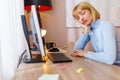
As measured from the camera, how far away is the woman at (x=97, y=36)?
149 centimetres

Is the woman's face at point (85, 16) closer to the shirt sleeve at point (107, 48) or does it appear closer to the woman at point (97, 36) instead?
the woman at point (97, 36)

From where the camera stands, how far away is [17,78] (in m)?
1.04

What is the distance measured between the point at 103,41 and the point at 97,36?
0.47 ft

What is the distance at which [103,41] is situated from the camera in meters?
A: 1.60

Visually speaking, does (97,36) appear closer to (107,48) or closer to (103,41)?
(103,41)

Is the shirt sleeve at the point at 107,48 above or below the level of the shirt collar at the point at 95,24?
below

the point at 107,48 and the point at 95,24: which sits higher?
the point at 95,24

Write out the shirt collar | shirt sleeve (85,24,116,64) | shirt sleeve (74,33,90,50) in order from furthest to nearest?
shirt sleeve (74,33,90,50) → the shirt collar → shirt sleeve (85,24,116,64)

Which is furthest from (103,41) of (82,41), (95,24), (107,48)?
(82,41)

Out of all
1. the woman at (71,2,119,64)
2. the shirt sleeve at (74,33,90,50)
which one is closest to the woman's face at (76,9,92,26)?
the woman at (71,2,119,64)

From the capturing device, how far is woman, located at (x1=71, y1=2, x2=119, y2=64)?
4.88 feet

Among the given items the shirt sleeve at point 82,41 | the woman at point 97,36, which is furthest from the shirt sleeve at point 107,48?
the shirt sleeve at point 82,41

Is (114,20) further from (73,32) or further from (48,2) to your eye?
(48,2)

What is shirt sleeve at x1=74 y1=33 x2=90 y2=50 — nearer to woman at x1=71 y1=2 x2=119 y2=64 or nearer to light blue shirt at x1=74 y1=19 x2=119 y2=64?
woman at x1=71 y1=2 x2=119 y2=64
